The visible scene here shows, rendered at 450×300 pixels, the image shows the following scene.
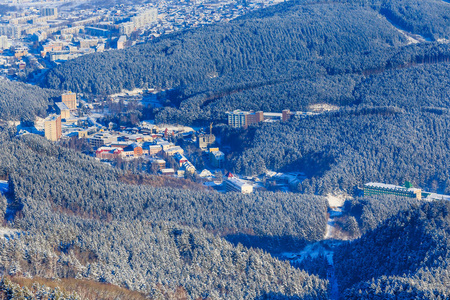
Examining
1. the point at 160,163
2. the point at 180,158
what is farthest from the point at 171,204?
the point at 180,158

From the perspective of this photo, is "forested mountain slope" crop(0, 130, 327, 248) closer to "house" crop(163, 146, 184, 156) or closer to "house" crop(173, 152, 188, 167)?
"house" crop(173, 152, 188, 167)

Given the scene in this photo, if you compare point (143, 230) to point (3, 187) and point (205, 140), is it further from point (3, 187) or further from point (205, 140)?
point (205, 140)

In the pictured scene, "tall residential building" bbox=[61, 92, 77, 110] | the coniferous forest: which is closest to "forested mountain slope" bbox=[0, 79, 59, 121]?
the coniferous forest

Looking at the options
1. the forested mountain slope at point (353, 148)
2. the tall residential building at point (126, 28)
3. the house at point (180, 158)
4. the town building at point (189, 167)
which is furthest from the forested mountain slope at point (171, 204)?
the tall residential building at point (126, 28)

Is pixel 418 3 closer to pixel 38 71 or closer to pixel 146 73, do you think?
pixel 146 73

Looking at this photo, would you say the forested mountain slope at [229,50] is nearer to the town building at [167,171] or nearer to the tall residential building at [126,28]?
the tall residential building at [126,28]

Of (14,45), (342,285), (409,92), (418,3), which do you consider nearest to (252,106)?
(409,92)

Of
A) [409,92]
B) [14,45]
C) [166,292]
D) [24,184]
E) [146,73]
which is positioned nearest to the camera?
[166,292]
